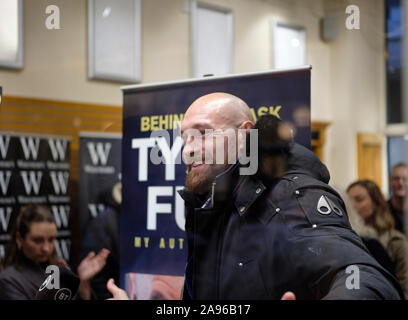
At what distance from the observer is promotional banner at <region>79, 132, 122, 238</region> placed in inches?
94.3

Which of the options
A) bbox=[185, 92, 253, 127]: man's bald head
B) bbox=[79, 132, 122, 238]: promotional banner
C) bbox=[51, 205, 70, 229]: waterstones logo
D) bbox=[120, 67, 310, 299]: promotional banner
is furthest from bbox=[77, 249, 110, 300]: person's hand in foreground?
bbox=[185, 92, 253, 127]: man's bald head

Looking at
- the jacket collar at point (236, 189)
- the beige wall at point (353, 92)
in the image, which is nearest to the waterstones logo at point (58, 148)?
the jacket collar at point (236, 189)

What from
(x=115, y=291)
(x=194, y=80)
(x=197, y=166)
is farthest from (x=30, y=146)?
(x=197, y=166)

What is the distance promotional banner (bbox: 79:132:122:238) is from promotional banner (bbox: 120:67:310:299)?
24.5 inches

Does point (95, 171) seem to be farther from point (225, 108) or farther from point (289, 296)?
point (289, 296)

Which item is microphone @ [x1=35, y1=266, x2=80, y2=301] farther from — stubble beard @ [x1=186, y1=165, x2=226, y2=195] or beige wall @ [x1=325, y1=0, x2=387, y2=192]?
beige wall @ [x1=325, y1=0, x2=387, y2=192]

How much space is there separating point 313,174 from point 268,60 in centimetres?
34

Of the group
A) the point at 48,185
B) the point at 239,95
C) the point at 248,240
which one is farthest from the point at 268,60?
the point at 48,185

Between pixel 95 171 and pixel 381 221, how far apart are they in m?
1.73

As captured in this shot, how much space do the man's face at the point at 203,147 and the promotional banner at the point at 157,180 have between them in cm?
9

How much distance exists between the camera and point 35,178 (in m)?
2.40

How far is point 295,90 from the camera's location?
127cm

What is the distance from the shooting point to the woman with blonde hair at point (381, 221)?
1224 mm
